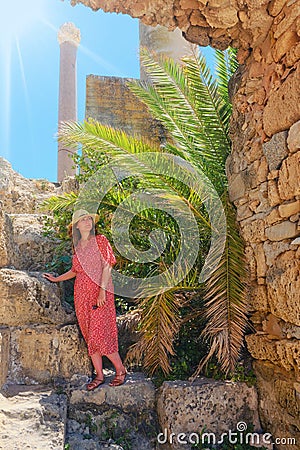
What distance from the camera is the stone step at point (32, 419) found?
2938mm

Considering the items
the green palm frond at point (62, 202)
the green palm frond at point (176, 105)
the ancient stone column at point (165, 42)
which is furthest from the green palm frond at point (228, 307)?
the ancient stone column at point (165, 42)

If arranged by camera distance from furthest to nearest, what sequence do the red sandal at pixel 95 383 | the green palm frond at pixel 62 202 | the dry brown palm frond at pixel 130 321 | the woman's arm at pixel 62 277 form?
the green palm frond at pixel 62 202 → the dry brown palm frond at pixel 130 321 → the woman's arm at pixel 62 277 → the red sandal at pixel 95 383

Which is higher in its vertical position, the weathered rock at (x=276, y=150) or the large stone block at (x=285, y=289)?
the weathered rock at (x=276, y=150)

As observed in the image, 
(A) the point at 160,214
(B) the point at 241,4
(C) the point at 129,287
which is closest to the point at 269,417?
(C) the point at 129,287

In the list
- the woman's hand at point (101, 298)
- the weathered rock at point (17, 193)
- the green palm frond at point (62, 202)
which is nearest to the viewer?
the woman's hand at point (101, 298)

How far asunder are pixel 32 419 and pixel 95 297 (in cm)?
121

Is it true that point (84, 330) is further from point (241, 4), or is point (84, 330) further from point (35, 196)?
point (35, 196)

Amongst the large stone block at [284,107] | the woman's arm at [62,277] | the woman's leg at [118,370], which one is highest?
the large stone block at [284,107]

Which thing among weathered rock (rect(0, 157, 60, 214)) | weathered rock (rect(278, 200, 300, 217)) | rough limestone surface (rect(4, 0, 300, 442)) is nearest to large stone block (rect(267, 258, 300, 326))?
rough limestone surface (rect(4, 0, 300, 442))

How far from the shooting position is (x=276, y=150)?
358cm

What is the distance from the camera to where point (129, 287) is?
4.61 meters

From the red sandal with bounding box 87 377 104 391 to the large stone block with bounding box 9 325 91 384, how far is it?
0.21 m

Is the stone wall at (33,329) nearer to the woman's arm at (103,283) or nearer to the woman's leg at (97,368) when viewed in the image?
the woman's leg at (97,368)

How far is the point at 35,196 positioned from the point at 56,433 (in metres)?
4.92
